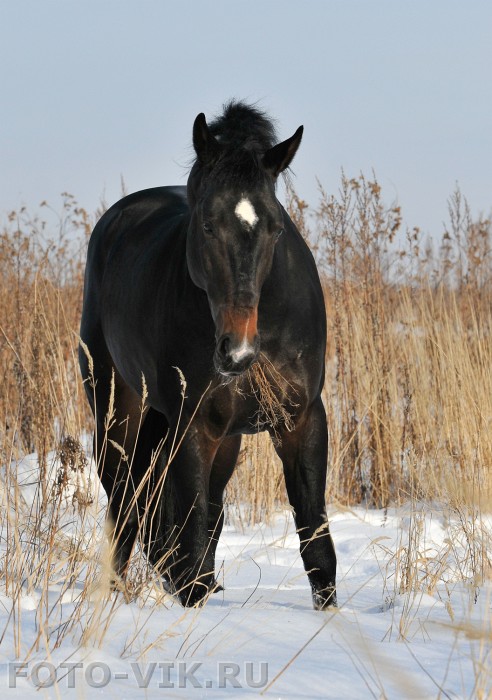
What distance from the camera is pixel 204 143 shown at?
3434 millimetres

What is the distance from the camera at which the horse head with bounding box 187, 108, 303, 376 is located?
2.98 meters

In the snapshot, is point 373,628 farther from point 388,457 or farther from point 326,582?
point 388,457

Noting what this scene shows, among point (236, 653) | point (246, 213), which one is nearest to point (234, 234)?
point (246, 213)

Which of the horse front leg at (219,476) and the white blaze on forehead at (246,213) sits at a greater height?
the white blaze on forehead at (246,213)

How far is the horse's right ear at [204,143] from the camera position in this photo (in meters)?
3.41

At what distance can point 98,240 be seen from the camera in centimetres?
508

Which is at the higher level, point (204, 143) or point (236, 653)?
point (204, 143)

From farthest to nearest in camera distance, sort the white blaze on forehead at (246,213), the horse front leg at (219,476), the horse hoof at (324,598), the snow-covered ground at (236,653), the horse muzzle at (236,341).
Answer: the horse front leg at (219,476) < the horse hoof at (324,598) < the white blaze on forehead at (246,213) < the horse muzzle at (236,341) < the snow-covered ground at (236,653)

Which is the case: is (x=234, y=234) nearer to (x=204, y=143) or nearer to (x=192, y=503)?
(x=204, y=143)

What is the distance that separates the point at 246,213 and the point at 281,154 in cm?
41

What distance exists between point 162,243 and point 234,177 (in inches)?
38.9

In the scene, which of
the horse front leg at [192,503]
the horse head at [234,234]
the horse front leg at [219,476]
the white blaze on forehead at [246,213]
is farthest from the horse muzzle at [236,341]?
the horse front leg at [219,476]

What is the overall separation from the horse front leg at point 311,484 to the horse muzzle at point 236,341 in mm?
686

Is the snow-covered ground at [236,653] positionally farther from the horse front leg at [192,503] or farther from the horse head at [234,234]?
the horse head at [234,234]
